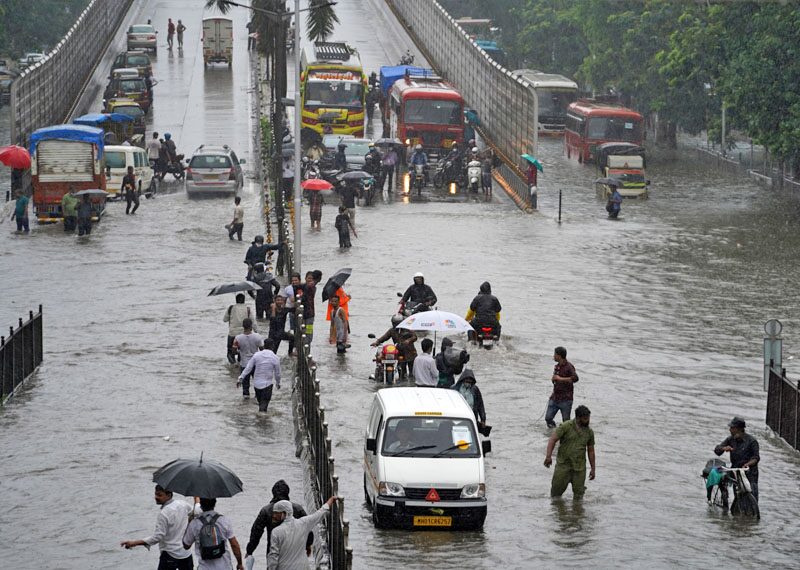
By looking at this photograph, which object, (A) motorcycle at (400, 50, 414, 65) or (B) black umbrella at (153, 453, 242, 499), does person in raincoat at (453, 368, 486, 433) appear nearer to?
(B) black umbrella at (153, 453, 242, 499)

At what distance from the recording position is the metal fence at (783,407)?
24.0m

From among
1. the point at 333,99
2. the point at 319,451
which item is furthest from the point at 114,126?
the point at 319,451

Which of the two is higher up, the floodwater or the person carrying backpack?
the person carrying backpack

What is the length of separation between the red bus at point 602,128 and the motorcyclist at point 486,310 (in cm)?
3942

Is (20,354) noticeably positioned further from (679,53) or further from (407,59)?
(407,59)

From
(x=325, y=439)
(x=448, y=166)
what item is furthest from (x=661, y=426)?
(x=448, y=166)

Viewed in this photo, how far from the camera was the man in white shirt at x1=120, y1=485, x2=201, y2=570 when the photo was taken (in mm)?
15102

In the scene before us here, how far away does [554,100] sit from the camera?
7894 cm

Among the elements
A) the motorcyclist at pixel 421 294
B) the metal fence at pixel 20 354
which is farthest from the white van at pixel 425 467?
the motorcyclist at pixel 421 294

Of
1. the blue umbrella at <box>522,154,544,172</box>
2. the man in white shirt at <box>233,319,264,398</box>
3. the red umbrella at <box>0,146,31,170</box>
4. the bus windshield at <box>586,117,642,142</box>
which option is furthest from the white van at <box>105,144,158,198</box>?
the man in white shirt at <box>233,319,264,398</box>

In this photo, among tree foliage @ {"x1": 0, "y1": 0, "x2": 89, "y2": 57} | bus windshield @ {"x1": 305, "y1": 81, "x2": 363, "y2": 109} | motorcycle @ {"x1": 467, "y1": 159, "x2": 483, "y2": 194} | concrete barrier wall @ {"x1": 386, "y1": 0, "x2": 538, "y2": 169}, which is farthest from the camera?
tree foliage @ {"x1": 0, "y1": 0, "x2": 89, "y2": 57}

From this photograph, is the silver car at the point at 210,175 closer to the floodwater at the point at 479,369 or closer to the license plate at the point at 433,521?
the floodwater at the point at 479,369

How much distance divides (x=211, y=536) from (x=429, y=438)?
196 inches

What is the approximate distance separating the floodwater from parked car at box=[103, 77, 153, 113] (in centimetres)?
1865
